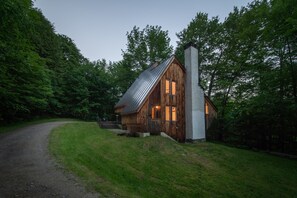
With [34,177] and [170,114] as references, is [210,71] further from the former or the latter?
[34,177]

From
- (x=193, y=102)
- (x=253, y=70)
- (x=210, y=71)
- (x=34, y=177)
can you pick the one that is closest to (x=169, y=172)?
(x=34, y=177)

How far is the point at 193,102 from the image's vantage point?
15.3 metres

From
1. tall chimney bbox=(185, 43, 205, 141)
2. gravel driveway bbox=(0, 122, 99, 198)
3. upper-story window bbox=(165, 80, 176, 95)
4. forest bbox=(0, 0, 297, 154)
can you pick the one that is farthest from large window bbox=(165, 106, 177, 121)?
gravel driveway bbox=(0, 122, 99, 198)

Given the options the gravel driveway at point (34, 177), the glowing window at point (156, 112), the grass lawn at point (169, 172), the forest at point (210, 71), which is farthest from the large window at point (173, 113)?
the gravel driveway at point (34, 177)

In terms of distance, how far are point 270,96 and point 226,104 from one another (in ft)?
27.1

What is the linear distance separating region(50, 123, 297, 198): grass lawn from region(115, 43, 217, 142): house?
151 inches

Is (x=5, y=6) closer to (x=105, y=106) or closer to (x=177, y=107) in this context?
(x=177, y=107)

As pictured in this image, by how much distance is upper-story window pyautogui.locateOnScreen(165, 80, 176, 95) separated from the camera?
1515 cm

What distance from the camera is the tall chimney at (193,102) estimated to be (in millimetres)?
15164

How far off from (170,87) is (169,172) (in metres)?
9.40

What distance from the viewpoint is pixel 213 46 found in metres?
22.4

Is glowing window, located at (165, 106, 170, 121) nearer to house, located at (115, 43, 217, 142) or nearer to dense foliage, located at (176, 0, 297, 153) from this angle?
house, located at (115, 43, 217, 142)

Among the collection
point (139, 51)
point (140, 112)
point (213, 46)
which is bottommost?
point (140, 112)

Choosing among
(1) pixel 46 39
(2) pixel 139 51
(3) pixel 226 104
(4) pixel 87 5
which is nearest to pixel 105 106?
(2) pixel 139 51
